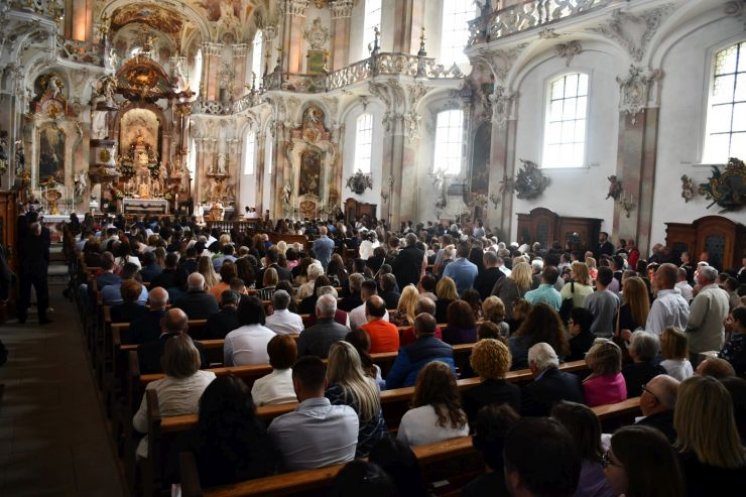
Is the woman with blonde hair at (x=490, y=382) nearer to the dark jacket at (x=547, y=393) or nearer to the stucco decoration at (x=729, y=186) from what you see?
the dark jacket at (x=547, y=393)

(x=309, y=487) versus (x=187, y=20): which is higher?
(x=187, y=20)

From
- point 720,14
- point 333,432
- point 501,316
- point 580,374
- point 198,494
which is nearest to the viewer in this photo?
point 198,494

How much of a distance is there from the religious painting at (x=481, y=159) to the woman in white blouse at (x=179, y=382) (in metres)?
17.3

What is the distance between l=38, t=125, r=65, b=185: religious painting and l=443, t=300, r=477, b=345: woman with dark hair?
84.9ft

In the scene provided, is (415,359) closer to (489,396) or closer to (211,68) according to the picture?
(489,396)

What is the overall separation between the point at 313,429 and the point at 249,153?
113 feet

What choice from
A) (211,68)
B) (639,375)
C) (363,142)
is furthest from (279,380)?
(211,68)

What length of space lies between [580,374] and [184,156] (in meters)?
36.2

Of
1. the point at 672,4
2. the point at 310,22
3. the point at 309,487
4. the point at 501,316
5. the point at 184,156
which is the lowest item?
the point at 309,487

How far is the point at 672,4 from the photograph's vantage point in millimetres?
14344

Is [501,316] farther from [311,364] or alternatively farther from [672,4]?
[672,4]

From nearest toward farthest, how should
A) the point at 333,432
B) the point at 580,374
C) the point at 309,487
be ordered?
1. the point at 309,487
2. the point at 333,432
3. the point at 580,374

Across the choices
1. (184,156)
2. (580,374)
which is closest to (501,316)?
(580,374)

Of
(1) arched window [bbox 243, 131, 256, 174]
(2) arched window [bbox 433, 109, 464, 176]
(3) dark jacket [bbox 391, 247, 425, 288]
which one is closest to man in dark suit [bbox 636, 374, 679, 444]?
(3) dark jacket [bbox 391, 247, 425, 288]
